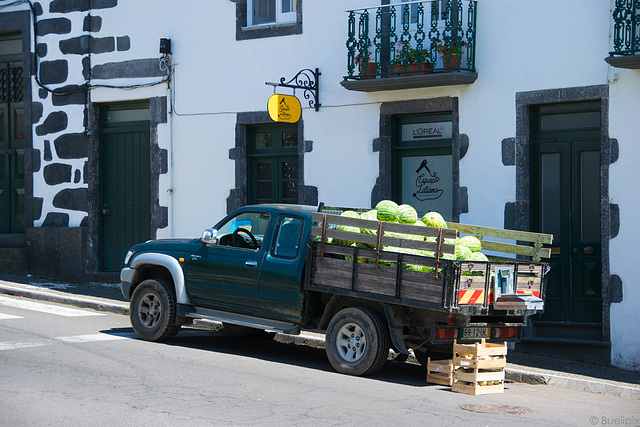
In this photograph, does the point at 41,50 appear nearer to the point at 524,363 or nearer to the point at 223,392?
the point at 524,363

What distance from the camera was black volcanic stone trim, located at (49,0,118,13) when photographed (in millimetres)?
16438

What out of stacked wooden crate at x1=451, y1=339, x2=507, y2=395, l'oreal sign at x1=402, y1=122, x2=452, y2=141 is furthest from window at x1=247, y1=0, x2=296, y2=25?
stacked wooden crate at x1=451, y1=339, x2=507, y2=395

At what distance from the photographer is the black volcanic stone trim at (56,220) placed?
16.8 metres

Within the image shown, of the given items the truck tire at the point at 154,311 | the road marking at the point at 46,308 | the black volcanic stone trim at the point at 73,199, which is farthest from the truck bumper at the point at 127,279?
the black volcanic stone trim at the point at 73,199

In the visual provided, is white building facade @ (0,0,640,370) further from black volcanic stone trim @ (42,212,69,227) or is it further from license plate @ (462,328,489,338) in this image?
license plate @ (462,328,489,338)

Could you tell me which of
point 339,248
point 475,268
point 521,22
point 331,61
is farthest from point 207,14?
point 475,268

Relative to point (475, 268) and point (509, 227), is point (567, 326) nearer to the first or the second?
point (509, 227)

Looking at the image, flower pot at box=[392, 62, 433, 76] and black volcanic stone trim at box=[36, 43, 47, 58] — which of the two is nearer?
flower pot at box=[392, 62, 433, 76]

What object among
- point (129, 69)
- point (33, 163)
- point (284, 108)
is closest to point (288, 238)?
point (284, 108)

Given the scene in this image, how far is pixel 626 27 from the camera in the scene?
36.4 feet

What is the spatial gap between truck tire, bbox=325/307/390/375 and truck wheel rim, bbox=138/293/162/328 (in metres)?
2.34

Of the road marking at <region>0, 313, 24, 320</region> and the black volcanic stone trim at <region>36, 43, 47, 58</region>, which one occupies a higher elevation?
the black volcanic stone trim at <region>36, 43, 47, 58</region>

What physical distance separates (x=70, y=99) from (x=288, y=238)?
28.0ft

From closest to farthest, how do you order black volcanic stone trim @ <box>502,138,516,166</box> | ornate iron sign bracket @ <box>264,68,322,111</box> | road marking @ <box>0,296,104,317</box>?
black volcanic stone trim @ <box>502,138,516,166</box>, road marking @ <box>0,296,104,317</box>, ornate iron sign bracket @ <box>264,68,322,111</box>
